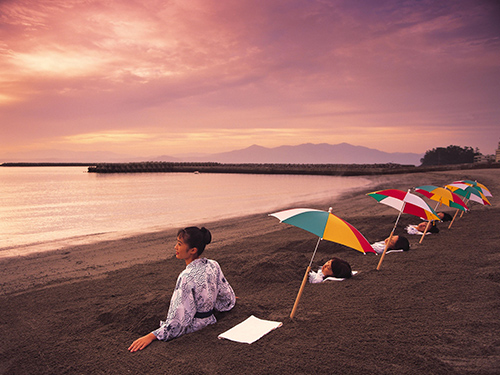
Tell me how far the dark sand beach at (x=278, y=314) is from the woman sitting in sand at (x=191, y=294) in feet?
0.48

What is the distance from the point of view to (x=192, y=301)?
15.4ft

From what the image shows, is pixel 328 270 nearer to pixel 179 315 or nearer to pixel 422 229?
pixel 179 315

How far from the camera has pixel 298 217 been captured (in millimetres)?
4984

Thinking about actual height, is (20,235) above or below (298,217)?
below

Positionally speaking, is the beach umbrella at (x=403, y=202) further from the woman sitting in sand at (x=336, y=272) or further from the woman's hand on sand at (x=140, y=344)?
the woman's hand on sand at (x=140, y=344)

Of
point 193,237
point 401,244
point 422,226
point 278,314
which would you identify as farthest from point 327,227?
point 422,226

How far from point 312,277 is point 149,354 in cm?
407

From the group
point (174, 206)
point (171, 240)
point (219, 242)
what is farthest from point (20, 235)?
point (174, 206)

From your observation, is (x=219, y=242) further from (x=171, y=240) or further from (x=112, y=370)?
(x=112, y=370)

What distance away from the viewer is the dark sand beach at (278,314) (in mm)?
4043

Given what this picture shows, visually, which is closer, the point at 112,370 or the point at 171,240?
the point at 112,370

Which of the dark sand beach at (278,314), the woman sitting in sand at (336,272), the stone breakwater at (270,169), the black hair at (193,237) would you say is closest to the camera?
the dark sand beach at (278,314)

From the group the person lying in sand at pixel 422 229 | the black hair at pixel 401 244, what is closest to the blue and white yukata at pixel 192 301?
the black hair at pixel 401 244

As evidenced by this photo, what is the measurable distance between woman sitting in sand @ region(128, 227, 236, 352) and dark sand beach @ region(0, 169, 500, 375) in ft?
0.48
